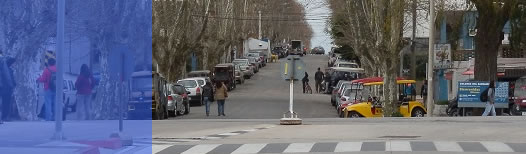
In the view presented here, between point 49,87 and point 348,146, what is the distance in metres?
9.34

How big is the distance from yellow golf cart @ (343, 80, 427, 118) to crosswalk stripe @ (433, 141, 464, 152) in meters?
15.5

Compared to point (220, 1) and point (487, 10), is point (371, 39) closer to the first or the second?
point (487, 10)

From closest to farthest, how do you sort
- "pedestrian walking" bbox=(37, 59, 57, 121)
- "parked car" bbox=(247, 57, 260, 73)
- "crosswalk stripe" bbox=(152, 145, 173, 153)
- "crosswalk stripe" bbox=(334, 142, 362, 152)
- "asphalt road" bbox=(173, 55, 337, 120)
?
"crosswalk stripe" bbox=(334, 142, 362, 152) → "crosswalk stripe" bbox=(152, 145, 173, 153) → "pedestrian walking" bbox=(37, 59, 57, 121) → "asphalt road" bbox=(173, 55, 337, 120) → "parked car" bbox=(247, 57, 260, 73)

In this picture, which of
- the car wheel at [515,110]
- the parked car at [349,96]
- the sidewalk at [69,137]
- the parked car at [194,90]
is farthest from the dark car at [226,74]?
the sidewalk at [69,137]

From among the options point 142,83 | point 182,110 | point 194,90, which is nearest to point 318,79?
point 194,90

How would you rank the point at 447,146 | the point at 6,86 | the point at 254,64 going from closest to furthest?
1. the point at 447,146
2. the point at 6,86
3. the point at 254,64

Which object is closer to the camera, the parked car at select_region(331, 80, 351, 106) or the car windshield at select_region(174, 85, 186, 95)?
the car windshield at select_region(174, 85, 186, 95)

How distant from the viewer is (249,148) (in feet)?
57.6

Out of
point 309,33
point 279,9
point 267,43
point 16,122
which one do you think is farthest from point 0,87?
point 309,33

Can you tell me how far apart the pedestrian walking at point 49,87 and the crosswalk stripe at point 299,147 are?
318 inches

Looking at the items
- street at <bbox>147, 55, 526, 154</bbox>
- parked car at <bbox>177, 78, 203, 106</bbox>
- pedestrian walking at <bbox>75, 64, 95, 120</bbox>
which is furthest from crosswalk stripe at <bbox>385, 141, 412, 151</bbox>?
parked car at <bbox>177, 78, 203, 106</bbox>

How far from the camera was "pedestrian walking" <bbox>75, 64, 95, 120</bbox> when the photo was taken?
2358 centimetres

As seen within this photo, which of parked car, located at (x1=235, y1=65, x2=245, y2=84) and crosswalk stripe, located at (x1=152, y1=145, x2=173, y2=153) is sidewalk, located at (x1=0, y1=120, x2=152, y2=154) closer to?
crosswalk stripe, located at (x1=152, y1=145, x2=173, y2=153)

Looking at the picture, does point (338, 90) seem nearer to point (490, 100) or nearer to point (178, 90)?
point (178, 90)
